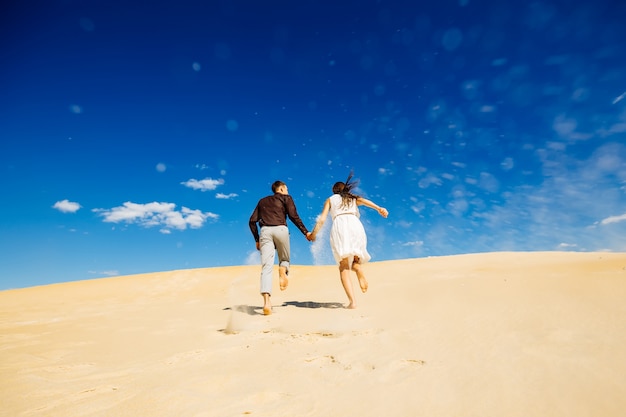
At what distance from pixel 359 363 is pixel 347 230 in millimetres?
2958

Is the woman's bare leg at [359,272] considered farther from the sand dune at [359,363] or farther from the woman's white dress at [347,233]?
the sand dune at [359,363]

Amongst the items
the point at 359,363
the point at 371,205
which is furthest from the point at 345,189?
the point at 359,363

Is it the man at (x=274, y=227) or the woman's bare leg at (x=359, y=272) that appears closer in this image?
the woman's bare leg at (x=359, y=272)

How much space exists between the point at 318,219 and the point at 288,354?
3.09 m

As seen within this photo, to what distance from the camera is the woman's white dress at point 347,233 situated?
514 cm

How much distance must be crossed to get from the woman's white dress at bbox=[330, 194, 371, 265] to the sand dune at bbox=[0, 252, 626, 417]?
0.92 meters

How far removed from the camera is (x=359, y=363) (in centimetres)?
234

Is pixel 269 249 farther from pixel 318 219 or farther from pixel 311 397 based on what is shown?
pixel 311 397

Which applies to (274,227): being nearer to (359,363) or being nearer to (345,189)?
(345,189)

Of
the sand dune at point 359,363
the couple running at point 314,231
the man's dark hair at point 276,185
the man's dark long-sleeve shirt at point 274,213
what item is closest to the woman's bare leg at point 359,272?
the couple running at point 314,231

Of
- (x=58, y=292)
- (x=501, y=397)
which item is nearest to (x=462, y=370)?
(x=501, y=397)

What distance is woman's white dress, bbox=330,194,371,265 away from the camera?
5141mm

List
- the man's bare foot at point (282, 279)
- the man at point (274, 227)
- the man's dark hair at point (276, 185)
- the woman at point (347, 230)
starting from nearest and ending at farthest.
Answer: the woman at point (347, 230) < the man's bare foot at point (282, 279) < the man at point (274, 227) < the man's dark hair at point (276, 185)

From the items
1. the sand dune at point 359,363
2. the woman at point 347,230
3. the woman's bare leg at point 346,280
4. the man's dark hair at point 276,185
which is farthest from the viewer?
the man's dark hair at point 276,185
